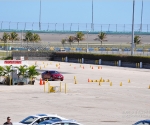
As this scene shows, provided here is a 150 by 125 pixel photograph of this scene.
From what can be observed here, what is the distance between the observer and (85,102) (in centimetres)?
4072

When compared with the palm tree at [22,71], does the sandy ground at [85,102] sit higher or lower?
lower

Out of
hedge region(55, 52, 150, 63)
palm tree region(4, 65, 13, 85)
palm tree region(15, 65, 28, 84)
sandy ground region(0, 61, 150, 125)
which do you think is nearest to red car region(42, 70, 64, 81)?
sandy ground region(0, 61, 150, 125)

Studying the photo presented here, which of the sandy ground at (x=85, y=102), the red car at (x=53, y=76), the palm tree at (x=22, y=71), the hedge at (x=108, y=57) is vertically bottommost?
the sandy ground at (x=85, y=102)

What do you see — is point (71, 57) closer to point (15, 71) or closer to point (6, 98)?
point (15, 71)

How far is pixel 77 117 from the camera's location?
32.2 metres

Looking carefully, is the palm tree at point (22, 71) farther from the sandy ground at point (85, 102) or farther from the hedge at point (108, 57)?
the hedge at point (108, 57)

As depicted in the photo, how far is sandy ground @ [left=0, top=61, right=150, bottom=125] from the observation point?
3291 cm

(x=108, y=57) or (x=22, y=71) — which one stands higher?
(x=108, y=57)

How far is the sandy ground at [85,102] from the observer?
32906 millimetres

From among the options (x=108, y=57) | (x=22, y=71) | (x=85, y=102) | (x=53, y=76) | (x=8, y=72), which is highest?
(x=108, y=57)

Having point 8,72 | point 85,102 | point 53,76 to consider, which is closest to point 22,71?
point 8,72

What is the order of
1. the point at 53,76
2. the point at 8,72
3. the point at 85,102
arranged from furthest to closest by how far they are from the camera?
the point at 53,76
the point at 8,72
the point at 85,102

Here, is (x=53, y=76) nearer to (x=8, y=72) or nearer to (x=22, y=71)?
(x=22, y=71)

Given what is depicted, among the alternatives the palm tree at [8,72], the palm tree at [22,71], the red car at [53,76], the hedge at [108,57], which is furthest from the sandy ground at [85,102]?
the hedge at [108,57]
